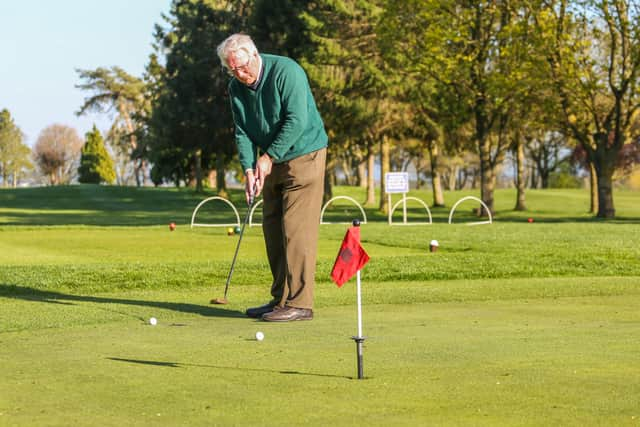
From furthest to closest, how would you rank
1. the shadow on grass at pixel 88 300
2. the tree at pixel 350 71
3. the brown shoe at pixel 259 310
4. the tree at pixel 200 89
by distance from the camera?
the tree at pixel 200 89
the tree at pixel 350 71
the shadow on grass at pixel 88 300
the brown shoe at pixel 259 310

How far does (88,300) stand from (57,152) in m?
121

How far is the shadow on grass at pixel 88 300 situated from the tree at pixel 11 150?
386 feet

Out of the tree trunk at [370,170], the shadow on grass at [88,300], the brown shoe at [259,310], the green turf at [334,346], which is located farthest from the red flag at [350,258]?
the tree trunk at [370,170]

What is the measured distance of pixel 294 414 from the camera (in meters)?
4.54

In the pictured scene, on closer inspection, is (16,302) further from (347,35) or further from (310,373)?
(347,35)

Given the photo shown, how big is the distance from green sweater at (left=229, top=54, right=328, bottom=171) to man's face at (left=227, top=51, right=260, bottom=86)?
122mm

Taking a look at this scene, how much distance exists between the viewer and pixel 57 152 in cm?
12706

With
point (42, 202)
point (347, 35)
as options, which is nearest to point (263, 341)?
point (347, 35)

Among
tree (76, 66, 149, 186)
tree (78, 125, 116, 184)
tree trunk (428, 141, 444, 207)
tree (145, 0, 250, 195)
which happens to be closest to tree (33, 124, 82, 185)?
tree (78, 125, 116, 184)

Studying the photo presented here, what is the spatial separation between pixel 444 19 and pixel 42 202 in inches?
1276

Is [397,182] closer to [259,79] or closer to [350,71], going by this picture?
[350,71]

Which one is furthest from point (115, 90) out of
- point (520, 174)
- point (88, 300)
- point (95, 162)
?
point (88, 300)

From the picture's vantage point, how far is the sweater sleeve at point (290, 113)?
27.8ft

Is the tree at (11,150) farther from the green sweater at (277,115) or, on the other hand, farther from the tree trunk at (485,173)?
the green sweater at (277,115)
